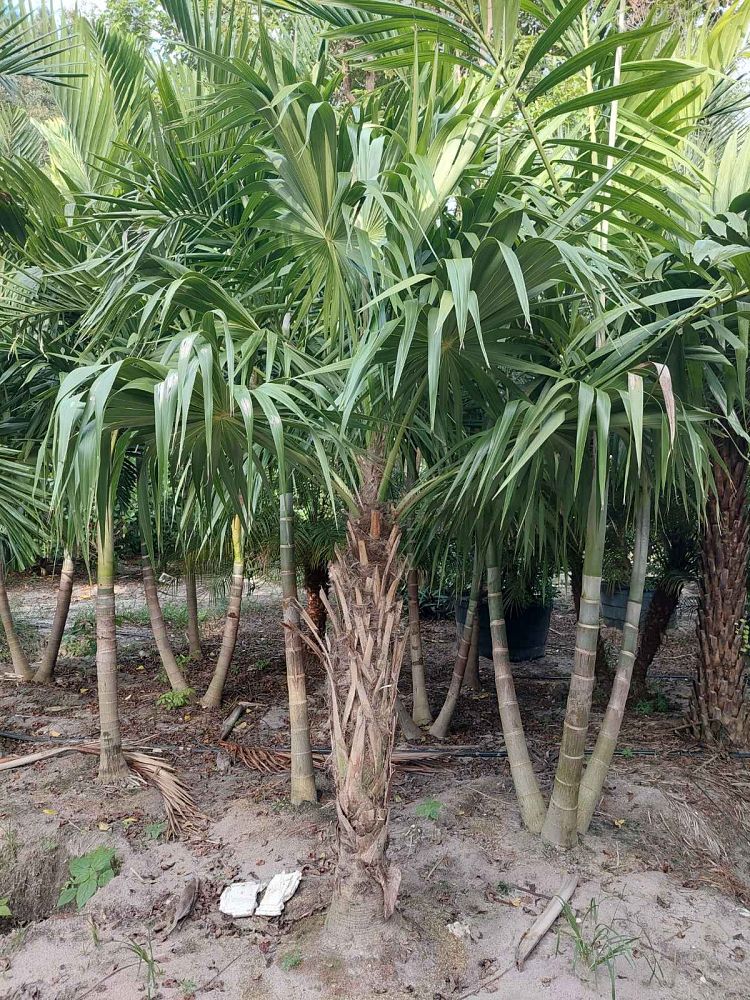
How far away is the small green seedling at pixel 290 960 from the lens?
90.4 inches

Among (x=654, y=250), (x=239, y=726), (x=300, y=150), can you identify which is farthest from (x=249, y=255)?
(x=239, y=726)

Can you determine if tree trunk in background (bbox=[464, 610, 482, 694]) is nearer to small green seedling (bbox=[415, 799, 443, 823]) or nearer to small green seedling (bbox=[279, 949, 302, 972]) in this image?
small green seedling (bbox=[415, 799, 443, 823])

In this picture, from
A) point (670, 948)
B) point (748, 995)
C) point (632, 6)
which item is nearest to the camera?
point (748, 995)

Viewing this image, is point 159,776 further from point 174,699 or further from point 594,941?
point 594,941

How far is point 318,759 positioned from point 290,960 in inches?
61.7

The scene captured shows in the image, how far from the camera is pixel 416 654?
14.0 feet

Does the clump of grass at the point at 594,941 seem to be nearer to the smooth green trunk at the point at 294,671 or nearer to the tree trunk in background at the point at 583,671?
the tree trunk in background at the point at 583,671

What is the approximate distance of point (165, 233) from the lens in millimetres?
2297

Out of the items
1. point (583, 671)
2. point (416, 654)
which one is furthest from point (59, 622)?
point (583, 671)

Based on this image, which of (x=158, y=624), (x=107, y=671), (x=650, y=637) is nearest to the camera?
(x=107, y=671)

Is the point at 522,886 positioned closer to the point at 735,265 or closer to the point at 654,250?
the point at 735,265

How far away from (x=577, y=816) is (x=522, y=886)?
37cm

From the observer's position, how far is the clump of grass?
7.40 ft

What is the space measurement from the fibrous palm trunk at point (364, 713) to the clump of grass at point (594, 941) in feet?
2.02
